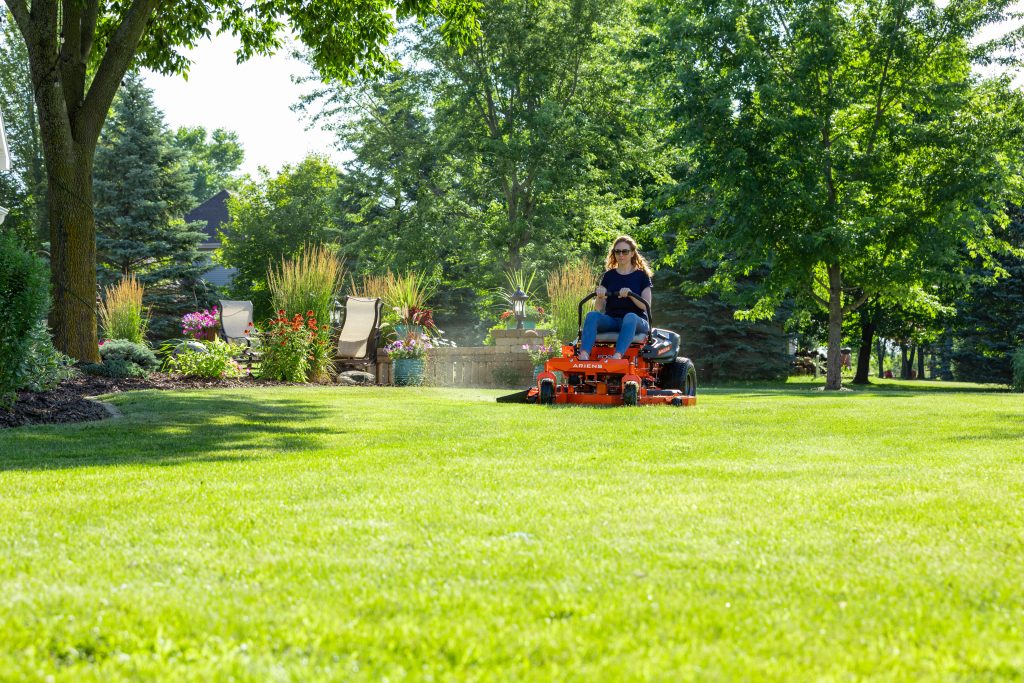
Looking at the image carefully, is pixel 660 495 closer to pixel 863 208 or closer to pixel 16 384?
pixel 16 384

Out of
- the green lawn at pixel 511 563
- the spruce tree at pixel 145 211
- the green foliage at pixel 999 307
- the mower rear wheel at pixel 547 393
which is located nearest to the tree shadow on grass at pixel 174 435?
the green lawn at pixel 511 563

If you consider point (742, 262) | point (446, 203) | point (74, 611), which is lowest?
point (74, 611)

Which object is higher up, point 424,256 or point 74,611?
point 424,256

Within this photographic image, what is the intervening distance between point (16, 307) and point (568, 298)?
8.59 m

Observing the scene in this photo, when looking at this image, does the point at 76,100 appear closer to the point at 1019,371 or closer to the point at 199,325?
the point at 199,325

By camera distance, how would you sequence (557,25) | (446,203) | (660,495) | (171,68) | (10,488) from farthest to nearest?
(446,203), (557,25), (171,68), (10,488), (660,495)

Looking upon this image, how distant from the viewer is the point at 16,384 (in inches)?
297

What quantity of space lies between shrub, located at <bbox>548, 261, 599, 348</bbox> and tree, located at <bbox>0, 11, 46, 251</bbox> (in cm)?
2243

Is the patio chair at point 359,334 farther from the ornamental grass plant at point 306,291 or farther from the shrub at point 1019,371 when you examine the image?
the shrub at point 1019,371

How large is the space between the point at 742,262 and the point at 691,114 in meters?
2.97

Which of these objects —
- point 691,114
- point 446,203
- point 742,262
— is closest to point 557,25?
point 446,203

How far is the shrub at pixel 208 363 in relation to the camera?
13164 millimetres

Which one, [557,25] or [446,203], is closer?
[557,25]

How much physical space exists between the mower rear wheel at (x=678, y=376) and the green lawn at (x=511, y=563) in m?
4.71
